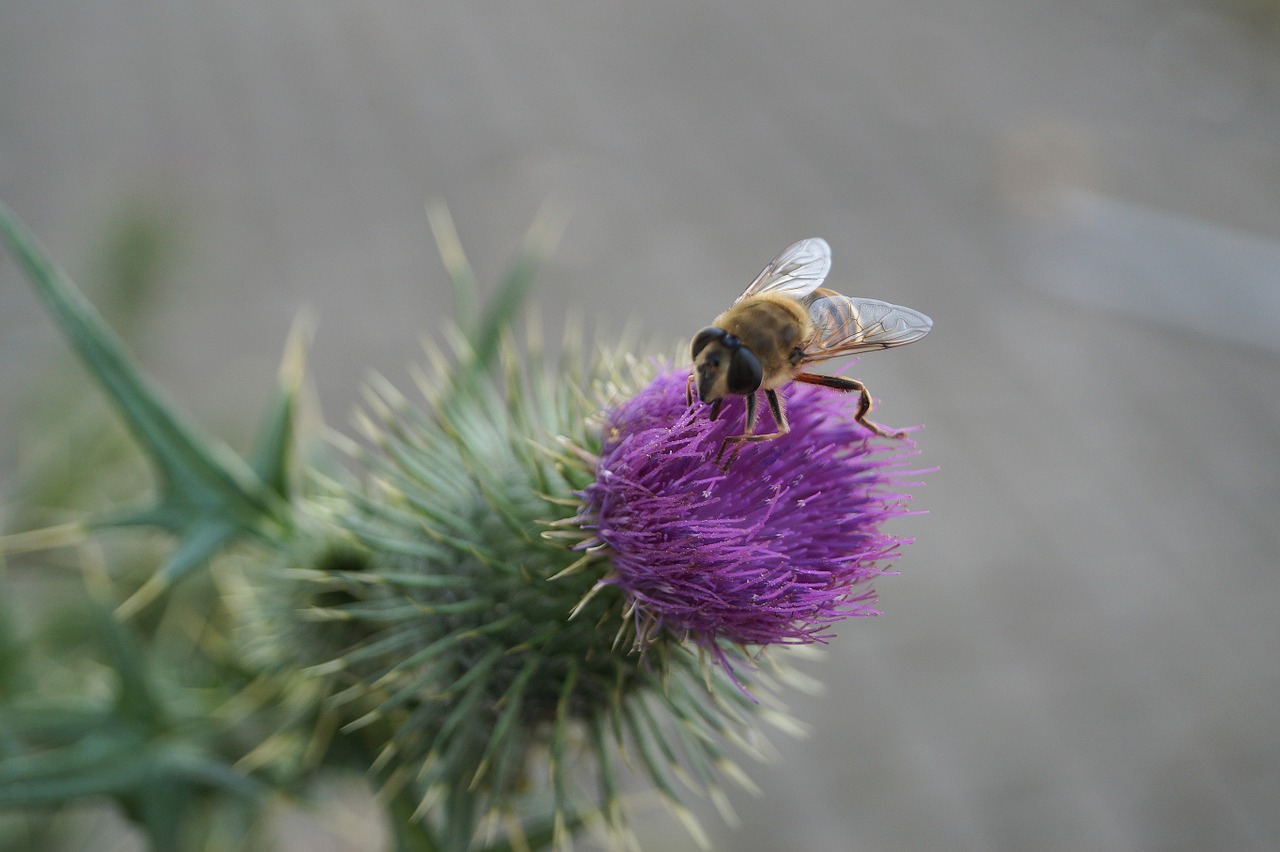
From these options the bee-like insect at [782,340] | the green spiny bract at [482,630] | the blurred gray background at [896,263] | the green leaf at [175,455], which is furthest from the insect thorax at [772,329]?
the blurred gray background at [896,263]

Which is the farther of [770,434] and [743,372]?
[770,434]

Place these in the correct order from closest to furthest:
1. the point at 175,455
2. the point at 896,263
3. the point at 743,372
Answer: the point at 743,372
the point at 175,455
the point at 896,263

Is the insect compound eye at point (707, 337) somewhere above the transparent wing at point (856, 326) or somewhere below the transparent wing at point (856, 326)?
above

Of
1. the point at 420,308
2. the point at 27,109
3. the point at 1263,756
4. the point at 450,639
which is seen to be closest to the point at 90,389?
the point at 450,639

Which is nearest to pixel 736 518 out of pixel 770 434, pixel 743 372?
pixel 770 434

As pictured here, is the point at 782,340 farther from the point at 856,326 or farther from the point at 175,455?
the point at 175,455

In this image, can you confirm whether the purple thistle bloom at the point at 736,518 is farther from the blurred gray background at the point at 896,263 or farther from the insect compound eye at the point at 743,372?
the blurred gray background at the point at 896,263

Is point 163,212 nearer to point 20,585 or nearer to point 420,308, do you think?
point 20,585
